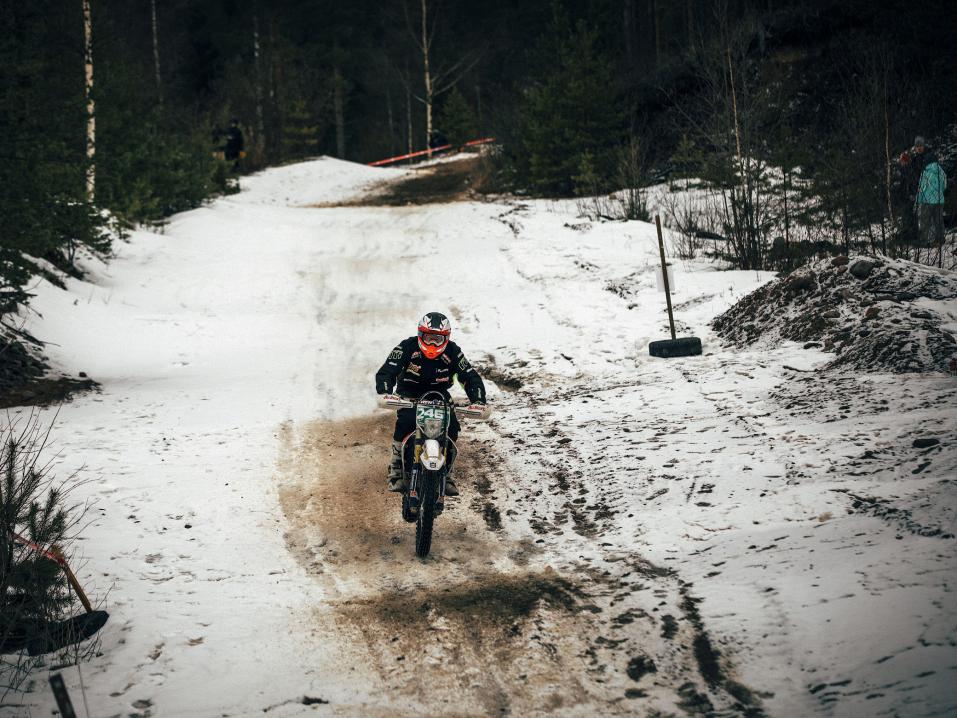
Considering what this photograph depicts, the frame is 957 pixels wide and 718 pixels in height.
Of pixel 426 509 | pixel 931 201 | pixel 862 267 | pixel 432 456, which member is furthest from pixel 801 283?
pixel 426 509

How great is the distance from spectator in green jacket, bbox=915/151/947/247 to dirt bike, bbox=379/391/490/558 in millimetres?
11989

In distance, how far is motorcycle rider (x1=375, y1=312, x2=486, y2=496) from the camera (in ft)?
23.1

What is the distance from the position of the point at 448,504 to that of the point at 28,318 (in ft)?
29.9

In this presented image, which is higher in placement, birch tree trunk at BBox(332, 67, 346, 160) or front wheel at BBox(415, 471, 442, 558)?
birch tree trunk at BBox(332, 67, 346, 160)

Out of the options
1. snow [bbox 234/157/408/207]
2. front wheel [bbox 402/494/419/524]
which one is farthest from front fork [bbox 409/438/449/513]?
snow [bbox 234/157/408/207]

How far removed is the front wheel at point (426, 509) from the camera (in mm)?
6379

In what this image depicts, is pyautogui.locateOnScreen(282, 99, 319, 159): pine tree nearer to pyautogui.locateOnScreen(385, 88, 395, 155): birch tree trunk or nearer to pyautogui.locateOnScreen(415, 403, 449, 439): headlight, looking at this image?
pyautogui.locateOnScreen(385, 88, 395, 155): birch tree trunk

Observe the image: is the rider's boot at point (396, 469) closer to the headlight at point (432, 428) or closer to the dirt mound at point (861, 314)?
the headlight at point (432, 428)

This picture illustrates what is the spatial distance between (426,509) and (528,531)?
113cm

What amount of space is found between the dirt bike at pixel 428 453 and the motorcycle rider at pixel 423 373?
0.20 m

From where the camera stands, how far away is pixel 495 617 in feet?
17.6

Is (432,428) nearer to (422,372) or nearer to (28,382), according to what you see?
(422,372)

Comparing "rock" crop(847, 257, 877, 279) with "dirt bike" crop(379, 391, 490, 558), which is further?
"rock" crop(847, 257, 877, 279)

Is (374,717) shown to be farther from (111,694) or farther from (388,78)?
(388,78)
